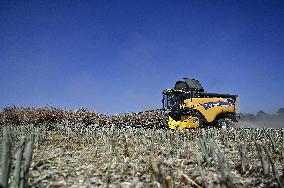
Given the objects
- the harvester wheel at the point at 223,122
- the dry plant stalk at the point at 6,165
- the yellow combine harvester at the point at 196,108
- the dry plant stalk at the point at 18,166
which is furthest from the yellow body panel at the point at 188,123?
the dry plant stalk at the point at 6,165

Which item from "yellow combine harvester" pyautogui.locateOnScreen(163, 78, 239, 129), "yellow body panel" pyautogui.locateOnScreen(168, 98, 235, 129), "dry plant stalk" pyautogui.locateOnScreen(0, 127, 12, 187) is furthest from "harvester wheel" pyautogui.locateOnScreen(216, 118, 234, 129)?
"dry plant stalk" pyautogui.locateOnScreen(0, 127, 12, 187)

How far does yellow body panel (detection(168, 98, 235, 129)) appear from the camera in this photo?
675 inches

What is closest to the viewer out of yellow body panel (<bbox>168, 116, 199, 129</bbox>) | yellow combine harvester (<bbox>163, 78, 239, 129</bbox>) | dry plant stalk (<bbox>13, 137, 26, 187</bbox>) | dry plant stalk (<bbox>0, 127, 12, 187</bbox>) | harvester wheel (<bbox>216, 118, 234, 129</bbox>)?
dry plant stalk (<bbox>0, 127, 12, 187</bbox>)

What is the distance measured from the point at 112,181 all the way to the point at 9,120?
1788 centimetres

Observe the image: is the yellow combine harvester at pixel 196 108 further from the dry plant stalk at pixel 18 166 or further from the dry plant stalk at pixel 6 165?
the dry plant stalk at pixel 6 165

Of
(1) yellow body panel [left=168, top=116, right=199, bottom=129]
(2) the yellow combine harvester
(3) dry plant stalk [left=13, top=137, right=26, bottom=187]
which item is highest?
(2) the yellow combine harvester

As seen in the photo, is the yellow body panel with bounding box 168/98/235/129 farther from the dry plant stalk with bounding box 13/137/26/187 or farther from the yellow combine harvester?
the dry plant stalk with bounding box 13/137/26/187

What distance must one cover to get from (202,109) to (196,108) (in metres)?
0.42

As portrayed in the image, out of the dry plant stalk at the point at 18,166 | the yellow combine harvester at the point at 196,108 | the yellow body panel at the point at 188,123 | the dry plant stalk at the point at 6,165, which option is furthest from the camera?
the yellow combine harvester at the point at 196,108

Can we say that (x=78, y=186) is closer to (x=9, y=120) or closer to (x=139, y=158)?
(x=139, y=158)

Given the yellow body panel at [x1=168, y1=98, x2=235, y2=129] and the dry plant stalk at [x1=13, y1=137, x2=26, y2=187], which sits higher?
the yellow body panel at [x1=168, y1=98, x2=235, y2=129]

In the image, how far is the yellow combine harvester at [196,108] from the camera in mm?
17406

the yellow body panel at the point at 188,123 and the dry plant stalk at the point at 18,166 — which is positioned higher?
the yellow body panel at the point at 188,123

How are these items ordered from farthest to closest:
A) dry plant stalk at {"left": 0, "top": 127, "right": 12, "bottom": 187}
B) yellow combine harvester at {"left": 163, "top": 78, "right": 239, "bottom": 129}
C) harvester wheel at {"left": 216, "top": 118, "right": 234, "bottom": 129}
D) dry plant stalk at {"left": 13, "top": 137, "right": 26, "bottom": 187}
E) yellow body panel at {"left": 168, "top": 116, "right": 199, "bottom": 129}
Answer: harvester wheel at {"left": 216, "top": 118, "right": 234, "bottom": 129} < yellow combine harvester at {"left": 163, "top": 78, "right": 239, "bottom": 129} < yellow body panel at {"left": 168, "top": 116, "right": 199, "bottom": 129} < dry plant stalk at {"left": 13, "top": 137, "right": 26, "bottom": 187} < dry plant stalk at {"left": 0, "top": 127, "right": 12, "bottom": 187}
